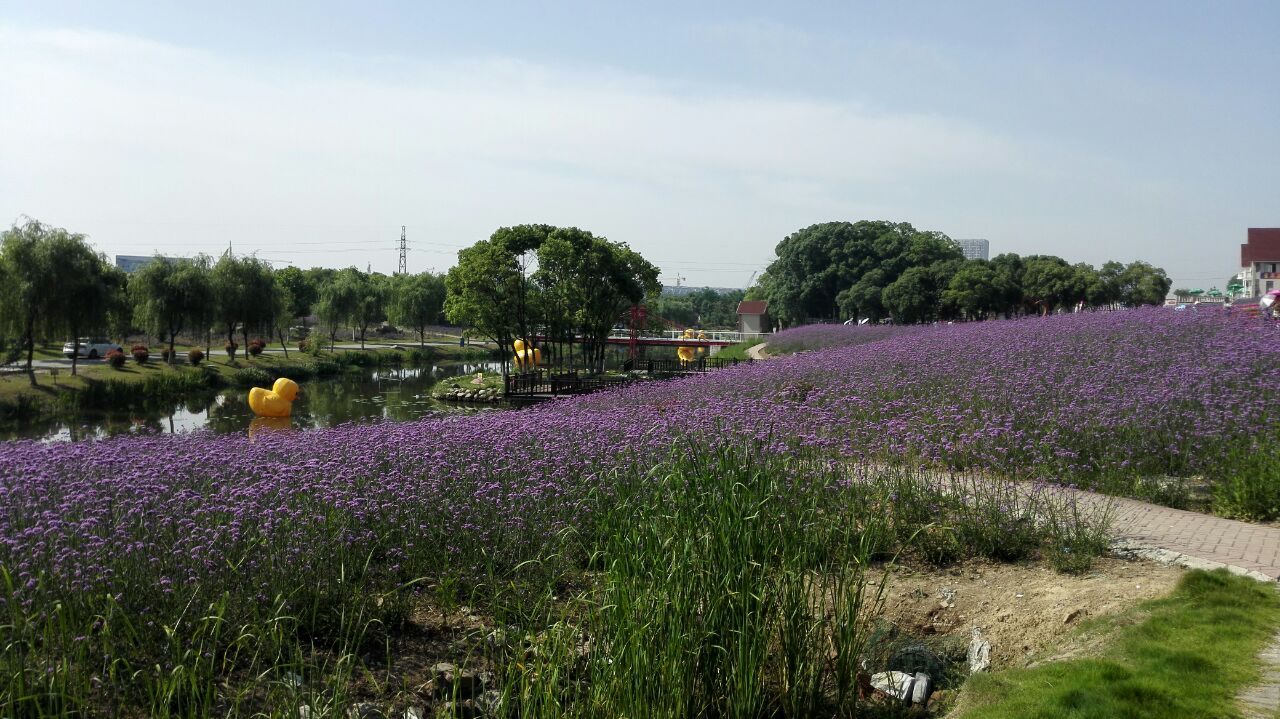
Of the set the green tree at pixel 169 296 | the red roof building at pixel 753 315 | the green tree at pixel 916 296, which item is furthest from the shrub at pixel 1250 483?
the red roof building at pixel 753 315

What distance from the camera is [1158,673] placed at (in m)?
4.32

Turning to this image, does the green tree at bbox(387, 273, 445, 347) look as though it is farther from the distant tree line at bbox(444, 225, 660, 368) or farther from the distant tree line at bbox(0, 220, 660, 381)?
the distant tree line at bbox(444, 225, 660, 368)

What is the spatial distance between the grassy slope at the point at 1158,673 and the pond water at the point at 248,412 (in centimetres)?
1625

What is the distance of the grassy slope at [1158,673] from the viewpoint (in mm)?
4047

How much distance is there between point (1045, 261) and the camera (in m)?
49.8

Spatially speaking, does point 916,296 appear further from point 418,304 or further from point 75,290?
point 75,290

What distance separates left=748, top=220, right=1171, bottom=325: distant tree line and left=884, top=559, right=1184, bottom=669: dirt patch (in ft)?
139

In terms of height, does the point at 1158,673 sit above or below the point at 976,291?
below

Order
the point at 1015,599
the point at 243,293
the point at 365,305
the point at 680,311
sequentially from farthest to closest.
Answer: the point at 680,311 < the point at 365,305 < the point at 243,293 < the point at 1015,599

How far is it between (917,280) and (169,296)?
1548 inches

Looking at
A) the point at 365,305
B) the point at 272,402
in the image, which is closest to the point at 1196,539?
the point at 272,402

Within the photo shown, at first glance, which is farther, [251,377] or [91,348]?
[91,348]

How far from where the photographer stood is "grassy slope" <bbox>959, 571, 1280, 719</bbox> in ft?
13.3

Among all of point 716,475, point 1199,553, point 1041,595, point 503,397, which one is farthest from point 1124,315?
point 503,397
